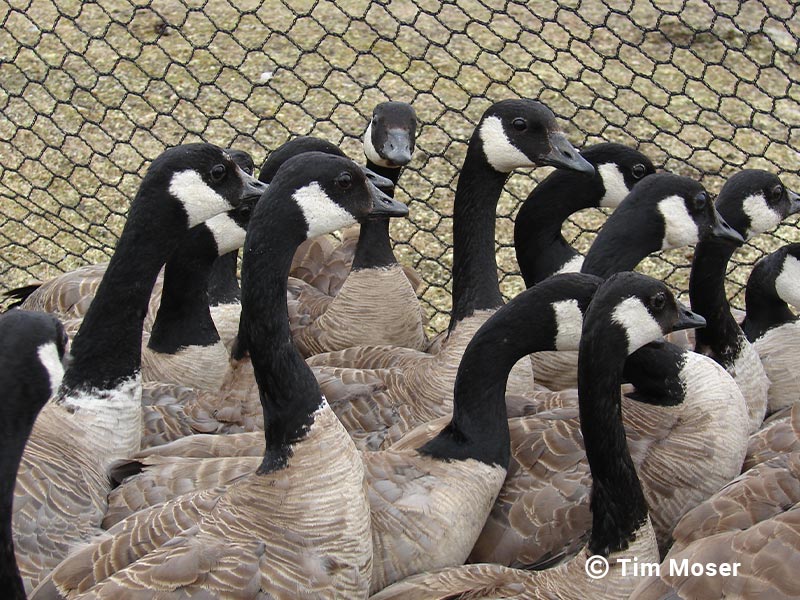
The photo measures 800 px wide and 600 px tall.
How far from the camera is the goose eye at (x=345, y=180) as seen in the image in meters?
2.61

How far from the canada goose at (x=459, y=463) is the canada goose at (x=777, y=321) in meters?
1.20

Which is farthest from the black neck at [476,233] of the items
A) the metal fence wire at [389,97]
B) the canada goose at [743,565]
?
the canada goose at [743,565]

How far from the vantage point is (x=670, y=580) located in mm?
2061

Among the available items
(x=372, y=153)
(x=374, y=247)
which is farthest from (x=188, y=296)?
(x=372, y=153)

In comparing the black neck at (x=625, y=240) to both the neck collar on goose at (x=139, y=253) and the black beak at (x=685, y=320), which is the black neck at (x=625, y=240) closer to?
the black beak at (x=685, y=320)

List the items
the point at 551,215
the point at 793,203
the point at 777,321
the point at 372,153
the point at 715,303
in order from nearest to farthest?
1. the point at 715,303
2. the point at 793,203
3. the point at 777,321
4. the point at 551,215
5. the point at 372,153

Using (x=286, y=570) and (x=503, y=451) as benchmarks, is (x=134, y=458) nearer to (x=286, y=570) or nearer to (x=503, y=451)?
(x=286, y=570)

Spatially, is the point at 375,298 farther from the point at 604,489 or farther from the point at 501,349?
the point at 604,489

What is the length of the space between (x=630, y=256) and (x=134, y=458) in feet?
5.43

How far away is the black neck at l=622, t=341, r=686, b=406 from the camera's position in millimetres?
2904

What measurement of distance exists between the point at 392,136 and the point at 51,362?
2.11 m

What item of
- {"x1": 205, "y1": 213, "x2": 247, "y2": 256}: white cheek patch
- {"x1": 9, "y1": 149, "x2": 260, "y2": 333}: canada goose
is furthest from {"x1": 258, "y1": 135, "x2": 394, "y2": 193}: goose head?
{"x1": 205, "y1": 213, "x2": 247, "y2": 256}: white cheek patch

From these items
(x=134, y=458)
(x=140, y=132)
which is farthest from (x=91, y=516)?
(x=140, y=132)

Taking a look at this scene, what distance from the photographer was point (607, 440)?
2488 millimetres
